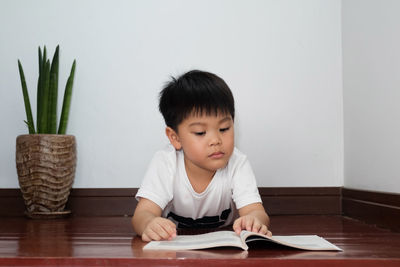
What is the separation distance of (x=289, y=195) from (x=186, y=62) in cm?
77

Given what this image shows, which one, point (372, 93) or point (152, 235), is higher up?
point (372, 93)

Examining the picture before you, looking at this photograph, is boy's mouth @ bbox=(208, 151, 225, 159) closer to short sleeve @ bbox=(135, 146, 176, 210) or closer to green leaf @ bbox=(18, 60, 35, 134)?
short sleeve @ bbox=(135, 146, 176, 210)

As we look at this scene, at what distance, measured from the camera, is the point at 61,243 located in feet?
4.04

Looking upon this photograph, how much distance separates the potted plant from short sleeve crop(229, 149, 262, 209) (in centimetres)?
84

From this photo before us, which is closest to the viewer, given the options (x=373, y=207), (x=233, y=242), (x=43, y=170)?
(x=233, y=242)

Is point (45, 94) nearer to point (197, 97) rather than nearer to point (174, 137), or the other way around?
point (174, 137)

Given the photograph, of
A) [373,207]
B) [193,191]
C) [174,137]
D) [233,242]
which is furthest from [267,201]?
[233,242]

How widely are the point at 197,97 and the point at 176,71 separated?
0.72 meters

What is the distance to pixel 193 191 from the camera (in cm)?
152

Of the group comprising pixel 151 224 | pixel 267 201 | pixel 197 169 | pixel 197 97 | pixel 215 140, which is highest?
pixel 197 97

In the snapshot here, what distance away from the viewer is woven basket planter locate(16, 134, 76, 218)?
1945 mm

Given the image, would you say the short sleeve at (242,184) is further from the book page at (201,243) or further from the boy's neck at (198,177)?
the book page at (201,243)

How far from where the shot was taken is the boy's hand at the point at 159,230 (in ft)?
3.79

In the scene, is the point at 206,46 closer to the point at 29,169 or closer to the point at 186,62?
the point at 186,62
